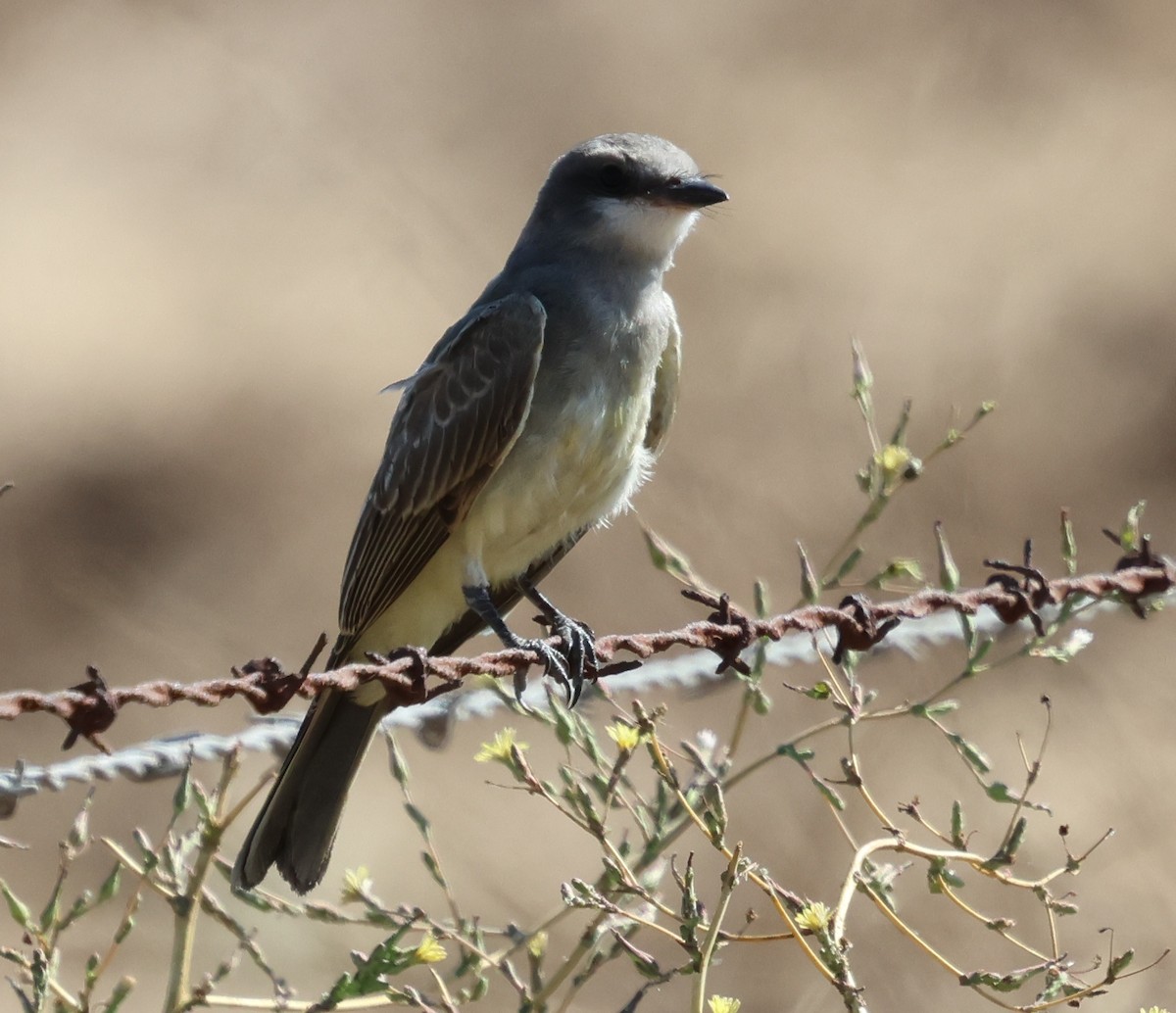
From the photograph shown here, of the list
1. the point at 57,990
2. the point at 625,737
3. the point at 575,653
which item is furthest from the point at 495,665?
the point at 575,653

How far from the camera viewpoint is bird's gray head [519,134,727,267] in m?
4.59

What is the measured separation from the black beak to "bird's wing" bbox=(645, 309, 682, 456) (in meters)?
0.30

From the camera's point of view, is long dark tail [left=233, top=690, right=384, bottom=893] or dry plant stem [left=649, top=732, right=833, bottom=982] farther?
long dark tail [left=233, top=690, right=384, bottom=893]

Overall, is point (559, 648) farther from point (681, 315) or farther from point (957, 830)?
point (681, 315)

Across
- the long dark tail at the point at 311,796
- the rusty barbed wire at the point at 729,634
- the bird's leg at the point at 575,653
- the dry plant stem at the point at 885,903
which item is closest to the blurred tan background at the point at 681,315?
the long dark tail at the point at 311,796

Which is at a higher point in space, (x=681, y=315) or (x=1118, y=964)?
(x=681, y=315)

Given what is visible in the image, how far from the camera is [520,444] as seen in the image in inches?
167

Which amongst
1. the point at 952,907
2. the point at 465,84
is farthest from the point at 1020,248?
the point at 952,907

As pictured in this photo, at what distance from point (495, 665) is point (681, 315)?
29.6 feet

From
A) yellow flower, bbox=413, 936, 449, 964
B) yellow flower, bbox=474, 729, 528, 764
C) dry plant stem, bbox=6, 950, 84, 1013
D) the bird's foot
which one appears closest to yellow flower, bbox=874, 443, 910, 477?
the bird's foot

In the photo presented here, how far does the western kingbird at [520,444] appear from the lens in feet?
13.5

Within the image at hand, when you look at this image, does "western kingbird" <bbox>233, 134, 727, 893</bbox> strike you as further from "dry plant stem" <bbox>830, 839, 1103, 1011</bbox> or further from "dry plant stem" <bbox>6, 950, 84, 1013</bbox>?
"dry plant stem" <bbox>830, 839, 1103, 1011</bbox>

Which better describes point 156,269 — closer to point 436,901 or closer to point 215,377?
point 215,377

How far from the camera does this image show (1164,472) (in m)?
10.3
